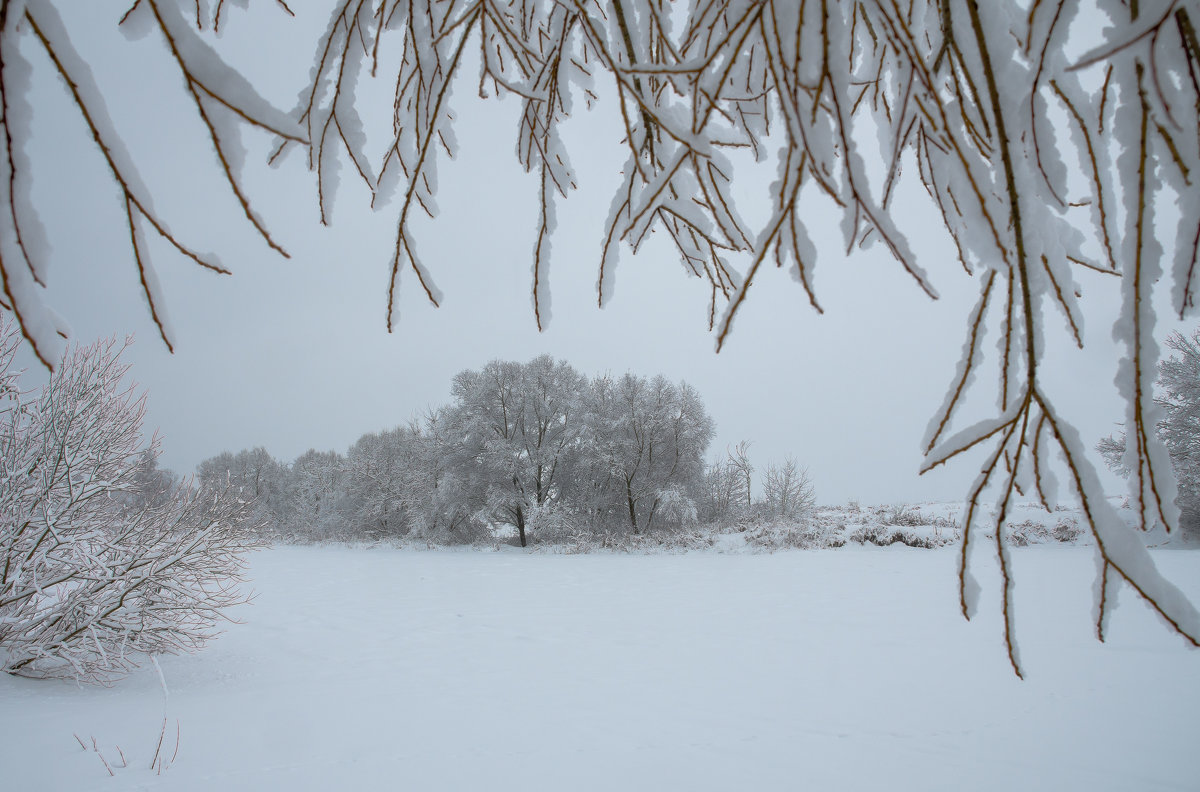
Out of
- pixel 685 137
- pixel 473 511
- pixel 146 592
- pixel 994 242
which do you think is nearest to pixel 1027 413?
pixel 994 242

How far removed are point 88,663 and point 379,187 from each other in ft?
18.6

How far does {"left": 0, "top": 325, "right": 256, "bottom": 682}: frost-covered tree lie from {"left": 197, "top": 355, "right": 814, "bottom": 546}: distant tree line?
40.8 feet

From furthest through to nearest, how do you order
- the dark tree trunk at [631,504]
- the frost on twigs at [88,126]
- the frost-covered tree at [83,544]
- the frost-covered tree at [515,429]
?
the frost-covered tree at [515,429]
the dark tree trunk at [631,504]
the frost-covered tree at [83,544]
the frost on twigs at [88,126]

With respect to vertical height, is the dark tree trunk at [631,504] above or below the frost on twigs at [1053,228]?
below

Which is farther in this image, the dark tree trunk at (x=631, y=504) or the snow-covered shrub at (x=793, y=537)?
the dark tree trunk at (x=631, y=504)

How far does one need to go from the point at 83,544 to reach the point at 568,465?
1464cm

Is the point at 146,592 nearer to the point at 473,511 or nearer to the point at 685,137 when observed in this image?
the point at 685,137

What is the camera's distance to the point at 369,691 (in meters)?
4.54

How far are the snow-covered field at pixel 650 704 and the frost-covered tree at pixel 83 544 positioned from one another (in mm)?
367

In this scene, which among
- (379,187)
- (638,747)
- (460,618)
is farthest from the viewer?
(460,618)

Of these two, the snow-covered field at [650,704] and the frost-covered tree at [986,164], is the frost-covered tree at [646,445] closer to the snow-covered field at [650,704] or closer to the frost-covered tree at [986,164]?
the snow-covered field at [650,704]

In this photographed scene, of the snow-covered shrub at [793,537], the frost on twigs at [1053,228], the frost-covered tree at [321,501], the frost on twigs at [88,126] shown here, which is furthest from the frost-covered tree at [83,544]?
the frost-covered tree at [321,501]

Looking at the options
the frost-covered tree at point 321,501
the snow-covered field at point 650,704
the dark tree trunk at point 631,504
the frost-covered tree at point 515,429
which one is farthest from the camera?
the frost-covered tree at point 321,501

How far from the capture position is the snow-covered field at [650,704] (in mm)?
3121
